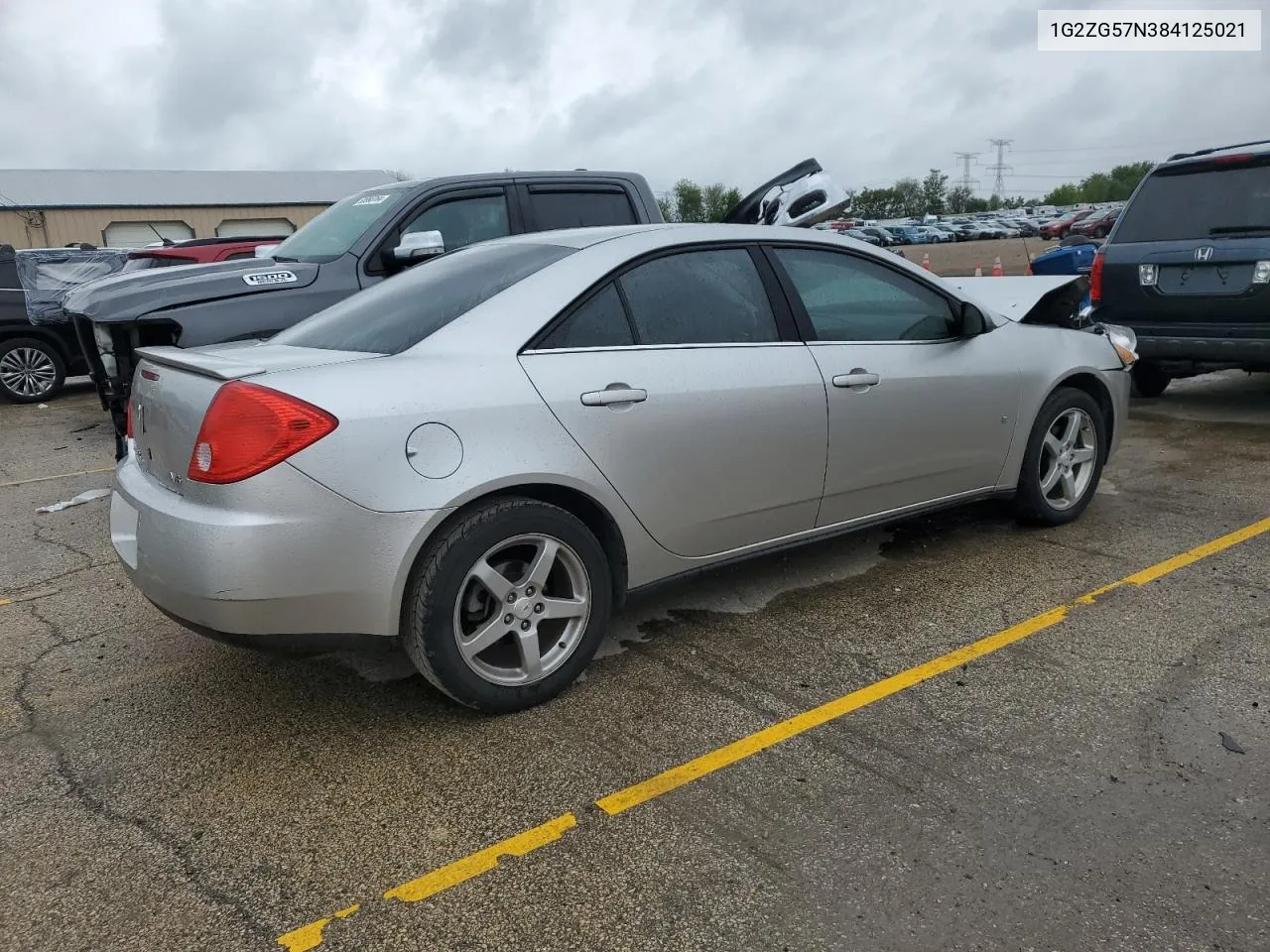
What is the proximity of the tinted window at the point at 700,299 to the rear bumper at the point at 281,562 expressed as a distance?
1115 mm

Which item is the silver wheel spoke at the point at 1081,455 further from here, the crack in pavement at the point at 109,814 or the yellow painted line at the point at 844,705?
the crack in pavement at the point at 109,814

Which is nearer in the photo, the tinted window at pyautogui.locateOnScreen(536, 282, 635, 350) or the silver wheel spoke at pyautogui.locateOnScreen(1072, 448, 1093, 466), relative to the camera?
the tinted window at pyautogui.locateOnScreen(536, 282, 635, 350)

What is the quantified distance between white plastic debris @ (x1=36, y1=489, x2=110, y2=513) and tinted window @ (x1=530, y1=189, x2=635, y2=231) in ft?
10.8

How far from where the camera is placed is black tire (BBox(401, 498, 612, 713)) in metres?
2.83

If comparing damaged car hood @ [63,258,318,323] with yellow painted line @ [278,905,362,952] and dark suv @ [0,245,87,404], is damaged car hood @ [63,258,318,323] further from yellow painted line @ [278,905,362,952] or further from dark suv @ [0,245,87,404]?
dark suv @ [0,245,87,404]

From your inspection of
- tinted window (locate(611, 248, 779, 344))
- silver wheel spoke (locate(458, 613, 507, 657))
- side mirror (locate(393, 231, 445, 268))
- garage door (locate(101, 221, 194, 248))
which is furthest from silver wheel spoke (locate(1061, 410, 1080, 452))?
garage door (locate(101, 221, 194, 248))

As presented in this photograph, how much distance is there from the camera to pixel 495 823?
2.55 metres

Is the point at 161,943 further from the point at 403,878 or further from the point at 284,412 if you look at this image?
the point at 284,412

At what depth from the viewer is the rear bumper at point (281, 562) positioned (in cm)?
264

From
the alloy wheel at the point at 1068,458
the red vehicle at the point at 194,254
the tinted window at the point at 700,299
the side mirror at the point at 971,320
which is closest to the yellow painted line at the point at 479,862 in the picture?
the tinted window at the point at 700,299

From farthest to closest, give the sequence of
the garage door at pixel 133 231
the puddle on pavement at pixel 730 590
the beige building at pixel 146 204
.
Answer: the garage door at pixel 133 231 < the beige building at pixel 146 204 < the puddle on pavement at pixel 730 590

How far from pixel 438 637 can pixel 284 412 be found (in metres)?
0.77

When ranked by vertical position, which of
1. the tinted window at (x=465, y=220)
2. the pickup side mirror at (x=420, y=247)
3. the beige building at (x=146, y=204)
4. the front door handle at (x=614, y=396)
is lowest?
the front door handle at (x=614, y=396)

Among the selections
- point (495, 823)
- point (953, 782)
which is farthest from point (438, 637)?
point (953, 782)
